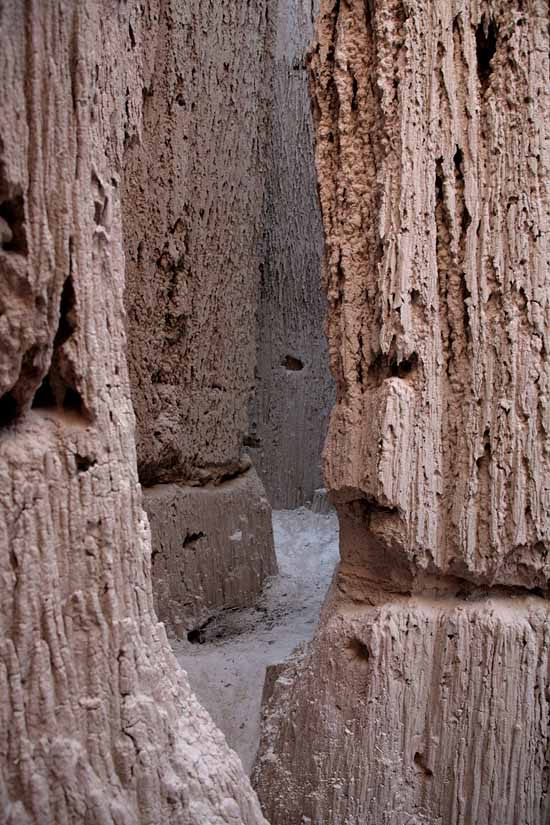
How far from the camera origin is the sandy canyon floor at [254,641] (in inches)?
88.1

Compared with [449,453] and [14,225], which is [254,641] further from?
[14,225]

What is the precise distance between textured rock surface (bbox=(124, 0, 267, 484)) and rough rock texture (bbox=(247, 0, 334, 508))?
1.21 meters

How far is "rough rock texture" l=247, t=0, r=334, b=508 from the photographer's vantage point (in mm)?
4434

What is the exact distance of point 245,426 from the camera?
3219 mm

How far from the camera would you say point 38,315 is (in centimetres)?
112

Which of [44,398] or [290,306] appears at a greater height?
[290,306]

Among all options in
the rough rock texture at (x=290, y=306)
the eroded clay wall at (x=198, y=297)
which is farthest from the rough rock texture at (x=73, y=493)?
the rough rock texture at (x=290, y=306)

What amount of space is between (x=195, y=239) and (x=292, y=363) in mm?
1710

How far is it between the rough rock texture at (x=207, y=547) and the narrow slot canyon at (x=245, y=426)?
11 millimetres

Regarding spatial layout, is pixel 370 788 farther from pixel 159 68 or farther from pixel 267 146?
pixel 267 146

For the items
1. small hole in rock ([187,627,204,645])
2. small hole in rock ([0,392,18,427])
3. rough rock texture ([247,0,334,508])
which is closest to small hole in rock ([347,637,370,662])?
small hole in rock ([187,627,204,645])

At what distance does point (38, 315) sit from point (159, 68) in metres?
1.97

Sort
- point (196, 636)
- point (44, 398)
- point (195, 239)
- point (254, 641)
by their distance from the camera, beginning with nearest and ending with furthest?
1. point (44, 398)
2. point (254, 641)
3. point (196, 636)
4. point (195, 239)

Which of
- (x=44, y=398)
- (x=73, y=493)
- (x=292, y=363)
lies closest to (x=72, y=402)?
(x=44, y=398)
